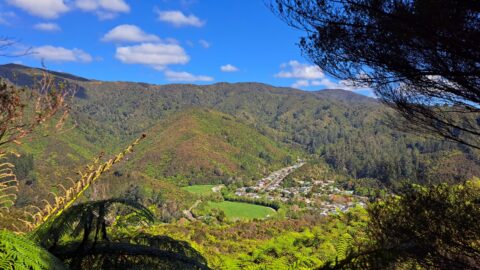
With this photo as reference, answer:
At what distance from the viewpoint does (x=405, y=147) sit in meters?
116

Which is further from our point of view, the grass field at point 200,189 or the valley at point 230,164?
the grass field at point 200,189

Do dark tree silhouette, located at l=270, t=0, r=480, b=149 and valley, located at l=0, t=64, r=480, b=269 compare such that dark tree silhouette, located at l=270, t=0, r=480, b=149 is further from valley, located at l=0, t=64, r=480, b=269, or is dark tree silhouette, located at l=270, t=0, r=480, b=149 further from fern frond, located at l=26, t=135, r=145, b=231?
valley, located at l=0, t=64, r=480, b=269

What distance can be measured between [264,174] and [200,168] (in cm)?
2154

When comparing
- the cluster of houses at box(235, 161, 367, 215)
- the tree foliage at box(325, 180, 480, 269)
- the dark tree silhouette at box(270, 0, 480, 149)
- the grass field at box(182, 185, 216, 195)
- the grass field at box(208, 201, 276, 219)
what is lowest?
the grass field at box(182, 185, 216, 195)

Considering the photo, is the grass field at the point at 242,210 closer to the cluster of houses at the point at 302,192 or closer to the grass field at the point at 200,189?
the cluster of houses at the point at 302,192

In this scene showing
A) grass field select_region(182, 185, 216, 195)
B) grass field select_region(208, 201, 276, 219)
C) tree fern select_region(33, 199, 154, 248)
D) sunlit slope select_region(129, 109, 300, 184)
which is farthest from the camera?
sunlit slope select_region(129, 109, 300, 184)

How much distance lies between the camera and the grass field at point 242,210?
6556 centimetres

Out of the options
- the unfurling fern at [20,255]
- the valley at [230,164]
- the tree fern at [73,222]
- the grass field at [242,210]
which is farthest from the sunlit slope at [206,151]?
the unfurling fern at [20,255]

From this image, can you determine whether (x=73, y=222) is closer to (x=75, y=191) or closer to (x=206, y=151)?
(x=75, y=191)

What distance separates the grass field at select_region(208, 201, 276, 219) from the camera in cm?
6556

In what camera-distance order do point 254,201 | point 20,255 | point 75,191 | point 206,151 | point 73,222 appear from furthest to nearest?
1. point 206,151
2. point 254,201
3. point 75,191
4. point 73,222
5. point 20,255

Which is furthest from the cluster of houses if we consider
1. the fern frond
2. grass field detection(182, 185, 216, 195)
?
the fern frond

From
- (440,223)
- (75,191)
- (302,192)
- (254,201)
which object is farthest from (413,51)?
(302,192)

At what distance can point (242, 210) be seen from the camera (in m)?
70.1
